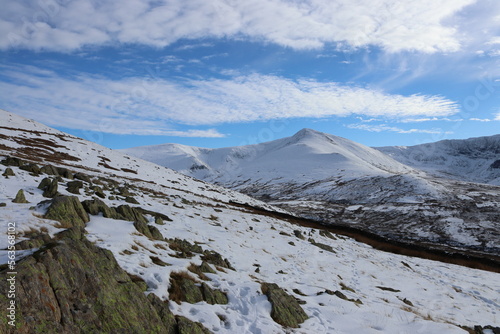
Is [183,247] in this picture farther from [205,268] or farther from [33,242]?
[33,242]

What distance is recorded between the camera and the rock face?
585 cm

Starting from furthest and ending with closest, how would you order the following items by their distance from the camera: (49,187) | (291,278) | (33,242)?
(49,187)
(291,278)
(33,242)

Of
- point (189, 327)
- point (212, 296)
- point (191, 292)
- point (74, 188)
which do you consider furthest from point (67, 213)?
point (189, 327)

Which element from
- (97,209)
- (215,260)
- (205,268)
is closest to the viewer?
(205,268)

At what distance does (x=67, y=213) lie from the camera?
13.1 metres

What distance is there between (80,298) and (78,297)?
5 cm

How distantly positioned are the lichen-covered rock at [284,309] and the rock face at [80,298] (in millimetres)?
3291

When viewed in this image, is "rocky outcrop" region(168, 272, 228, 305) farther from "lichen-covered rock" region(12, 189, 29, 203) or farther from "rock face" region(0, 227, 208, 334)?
"lichen-covered rock" region(12, 189, 29, 203)

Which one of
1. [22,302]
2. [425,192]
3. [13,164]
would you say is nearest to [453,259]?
[22,302]

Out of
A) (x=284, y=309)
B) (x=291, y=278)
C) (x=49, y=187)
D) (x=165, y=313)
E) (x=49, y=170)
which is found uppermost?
(x=49, y=170)

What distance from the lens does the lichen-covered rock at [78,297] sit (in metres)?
5.84

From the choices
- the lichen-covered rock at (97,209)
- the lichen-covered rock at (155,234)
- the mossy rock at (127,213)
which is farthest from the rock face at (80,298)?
the mossy rock at (127,213)

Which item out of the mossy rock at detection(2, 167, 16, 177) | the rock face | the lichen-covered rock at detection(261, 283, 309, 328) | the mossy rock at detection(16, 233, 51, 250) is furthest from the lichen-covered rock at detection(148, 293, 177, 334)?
the mossy rock at detection(2, 167, 16, 177)

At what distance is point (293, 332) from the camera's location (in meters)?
9.66
